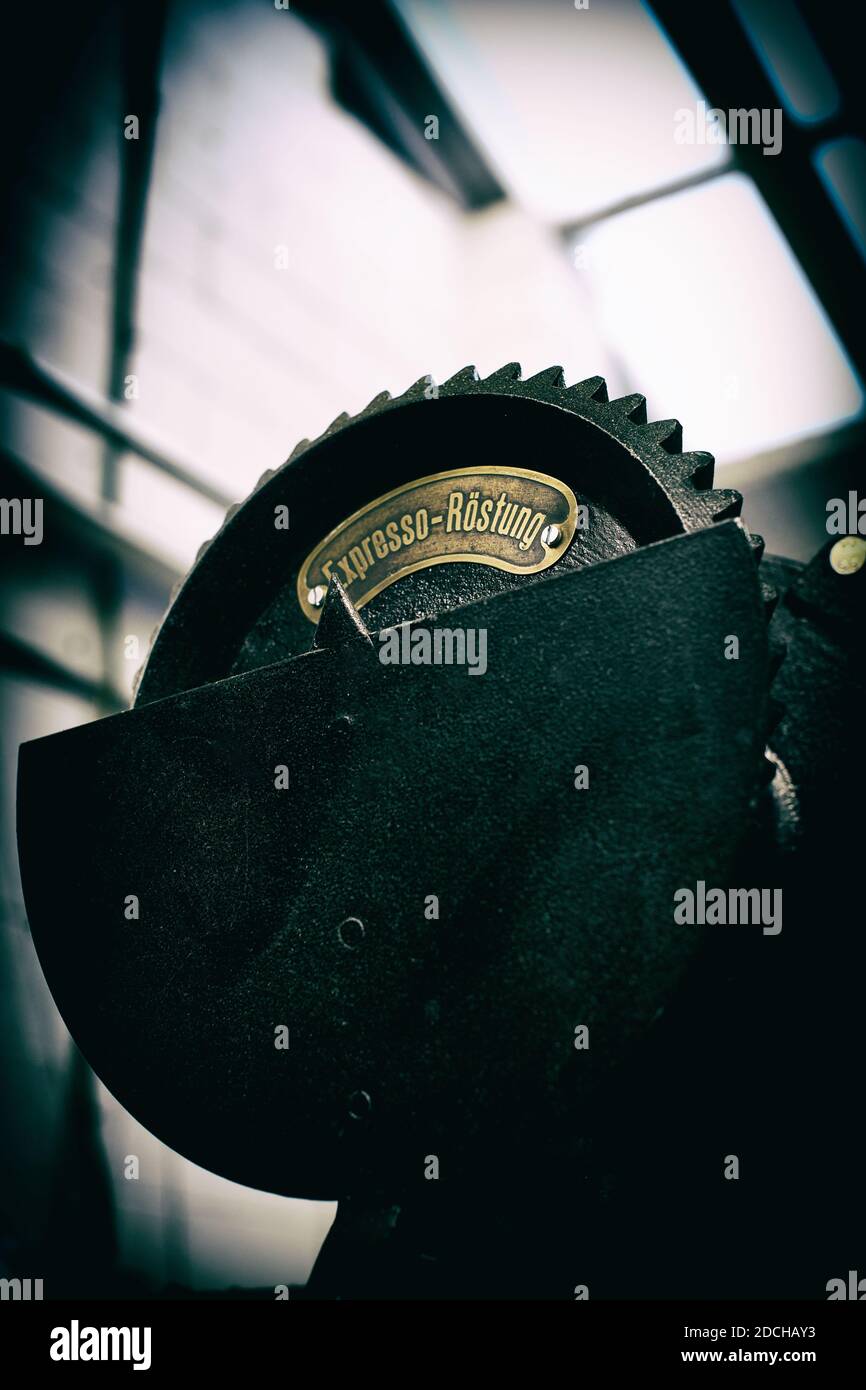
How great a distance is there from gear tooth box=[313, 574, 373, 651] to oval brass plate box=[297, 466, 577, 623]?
0.64ft

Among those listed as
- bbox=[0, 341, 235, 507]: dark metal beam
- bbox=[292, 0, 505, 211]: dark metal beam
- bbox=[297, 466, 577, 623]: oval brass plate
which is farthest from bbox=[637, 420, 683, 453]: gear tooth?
bbox=[292, 0, 505, 211]: dark metal beam

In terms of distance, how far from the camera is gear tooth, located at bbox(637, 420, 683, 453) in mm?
1072

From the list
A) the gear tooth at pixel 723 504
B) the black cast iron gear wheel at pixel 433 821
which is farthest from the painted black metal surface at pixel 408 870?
the gear tooth at pixel 723 504

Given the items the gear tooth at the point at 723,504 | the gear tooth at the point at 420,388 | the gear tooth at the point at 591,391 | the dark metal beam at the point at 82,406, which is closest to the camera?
the gear tooth at the point at 723,504

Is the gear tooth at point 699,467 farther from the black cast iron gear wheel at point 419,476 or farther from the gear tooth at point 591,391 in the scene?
the gear tooth at point 591,391

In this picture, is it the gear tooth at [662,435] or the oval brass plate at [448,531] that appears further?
the oval brass plate at [448,531]

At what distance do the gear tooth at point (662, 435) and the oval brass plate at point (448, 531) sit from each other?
12 cm

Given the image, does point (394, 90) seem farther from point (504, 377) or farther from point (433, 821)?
point (433, 821)

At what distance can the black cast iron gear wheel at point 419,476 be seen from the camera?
3.54 ft

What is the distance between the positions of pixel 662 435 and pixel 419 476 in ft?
1.12

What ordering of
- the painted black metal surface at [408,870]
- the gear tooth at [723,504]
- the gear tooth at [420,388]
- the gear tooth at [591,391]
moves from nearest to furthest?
1. the painted black metal surface at [408,870]
2. the gear tooth at [723,504]
3. the gear tooth at [591,391]
4. the gear tooth at [420,388]

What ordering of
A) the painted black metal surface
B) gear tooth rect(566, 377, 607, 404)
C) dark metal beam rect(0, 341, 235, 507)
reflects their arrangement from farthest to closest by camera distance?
dark metal beam rect(0, 341, 235, 507) < gear tooth rect(566, 377, 607, 404) < the painted black metal surface

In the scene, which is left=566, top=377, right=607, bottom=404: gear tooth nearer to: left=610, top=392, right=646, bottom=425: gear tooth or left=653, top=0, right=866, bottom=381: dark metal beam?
left=610, top=392, right=646, bottom=425: gear tooth

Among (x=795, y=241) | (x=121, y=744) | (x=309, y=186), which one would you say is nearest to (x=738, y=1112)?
(x=121, y=744)
